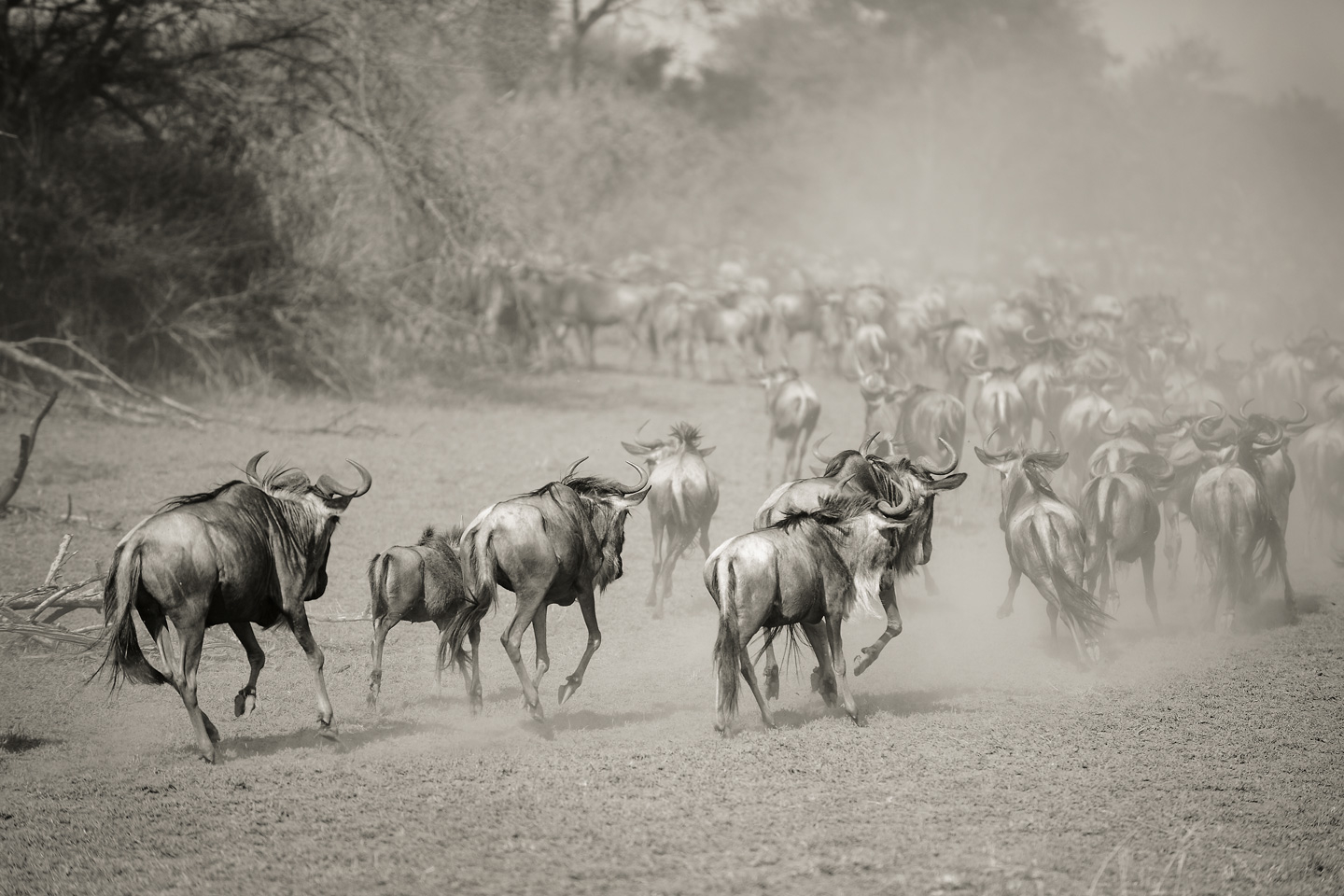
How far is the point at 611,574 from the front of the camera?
8172 mm

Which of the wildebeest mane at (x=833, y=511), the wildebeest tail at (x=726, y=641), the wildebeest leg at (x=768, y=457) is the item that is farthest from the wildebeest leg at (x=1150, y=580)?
the wildebeest tail at (x=726, y=641)

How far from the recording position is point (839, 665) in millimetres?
7723

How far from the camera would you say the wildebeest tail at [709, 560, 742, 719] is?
23.7ft

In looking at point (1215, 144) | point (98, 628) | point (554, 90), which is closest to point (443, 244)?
point (98, 628)

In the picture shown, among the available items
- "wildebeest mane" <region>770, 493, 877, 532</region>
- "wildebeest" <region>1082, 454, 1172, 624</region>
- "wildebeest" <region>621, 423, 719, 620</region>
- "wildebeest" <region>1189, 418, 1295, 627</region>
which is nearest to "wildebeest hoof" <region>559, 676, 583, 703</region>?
"wildebeest mane" <region>770, 493, 877, 532</region>

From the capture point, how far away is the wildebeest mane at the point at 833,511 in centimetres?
768

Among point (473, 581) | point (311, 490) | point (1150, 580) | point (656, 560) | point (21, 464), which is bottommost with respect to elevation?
point (1150, 580)

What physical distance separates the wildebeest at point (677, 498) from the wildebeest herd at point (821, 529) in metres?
0.02

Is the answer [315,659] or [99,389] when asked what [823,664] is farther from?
[99,389]

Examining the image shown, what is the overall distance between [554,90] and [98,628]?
36.0 meters

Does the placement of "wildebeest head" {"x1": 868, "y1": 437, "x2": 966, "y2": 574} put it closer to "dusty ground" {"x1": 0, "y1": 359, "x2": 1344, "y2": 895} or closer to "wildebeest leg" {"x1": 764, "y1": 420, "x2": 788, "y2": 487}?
"dusty ground" {"x1": 0, "y1": 359, "x2": 1344, "y2": 895}

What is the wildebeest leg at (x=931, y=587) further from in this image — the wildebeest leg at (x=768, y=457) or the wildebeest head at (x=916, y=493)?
the wildebeest leg at (x=768, y=457)

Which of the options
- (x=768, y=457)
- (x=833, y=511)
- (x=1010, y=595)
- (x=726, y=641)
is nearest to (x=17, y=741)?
(x=726, y=641)

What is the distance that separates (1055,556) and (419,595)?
4.70m
